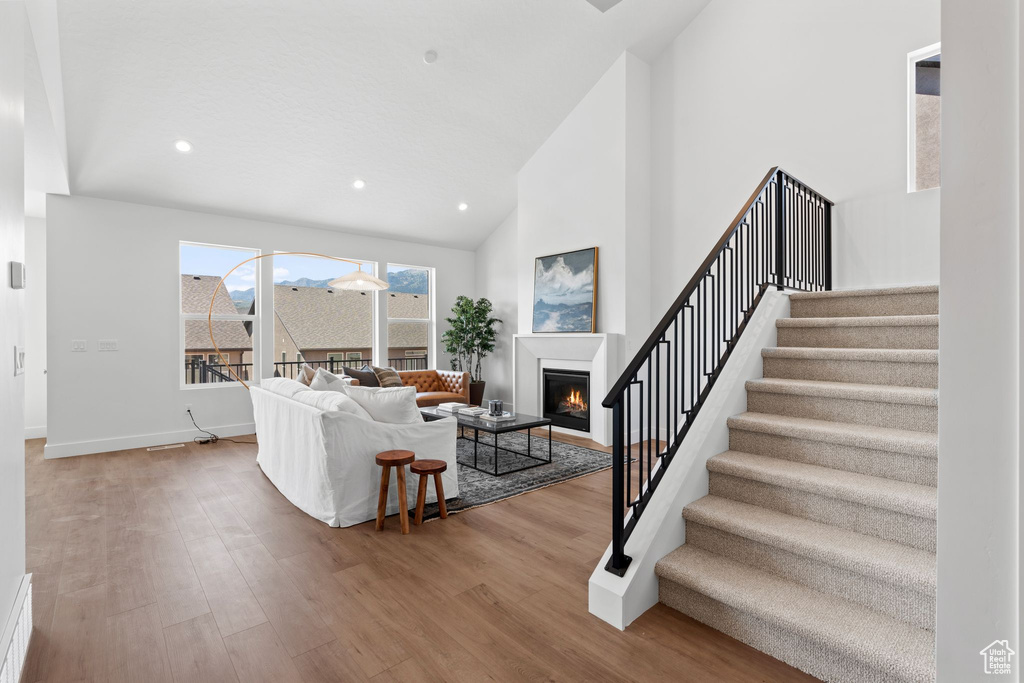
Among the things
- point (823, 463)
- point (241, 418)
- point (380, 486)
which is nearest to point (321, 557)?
point (380, 486)

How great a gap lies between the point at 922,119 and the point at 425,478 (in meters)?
4.64

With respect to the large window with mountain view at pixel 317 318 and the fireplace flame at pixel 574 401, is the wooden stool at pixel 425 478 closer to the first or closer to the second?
the fireplace flame at pixel 574 401

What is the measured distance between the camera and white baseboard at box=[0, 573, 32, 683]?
1.54 metres

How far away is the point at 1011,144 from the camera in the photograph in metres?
0.94

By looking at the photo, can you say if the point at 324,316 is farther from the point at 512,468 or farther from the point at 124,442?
the point at 512,468

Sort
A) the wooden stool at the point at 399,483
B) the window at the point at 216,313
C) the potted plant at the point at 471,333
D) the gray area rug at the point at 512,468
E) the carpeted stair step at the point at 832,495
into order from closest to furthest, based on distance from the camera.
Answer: the carpeted stair step at the point at 832,495 → the wooden stool at the point at 399,483 → the gray area rug at the point at 512,468 → the window at the point at 216,313 → the potted plant at the point at 471,333

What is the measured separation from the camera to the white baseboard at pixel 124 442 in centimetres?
481

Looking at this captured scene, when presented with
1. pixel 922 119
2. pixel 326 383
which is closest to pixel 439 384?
pixel 326 383

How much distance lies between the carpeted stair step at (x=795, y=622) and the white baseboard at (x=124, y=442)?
553 cm

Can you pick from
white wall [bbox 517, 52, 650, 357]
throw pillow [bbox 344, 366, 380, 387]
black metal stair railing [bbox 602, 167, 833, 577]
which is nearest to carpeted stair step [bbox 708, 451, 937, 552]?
black metal stair railing [bbox 602, 167, 833, 577]

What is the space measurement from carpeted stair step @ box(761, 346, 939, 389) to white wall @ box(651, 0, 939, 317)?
6.46 ft

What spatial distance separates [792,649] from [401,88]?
5003mm

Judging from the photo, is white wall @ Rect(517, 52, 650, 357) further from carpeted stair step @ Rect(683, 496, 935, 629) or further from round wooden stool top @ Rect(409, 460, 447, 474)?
carpeted stair step @ Rect(683, 496, 935, 629)

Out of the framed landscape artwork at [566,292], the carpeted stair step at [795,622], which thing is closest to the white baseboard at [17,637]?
Answer: the carpeted stair step at [795,622]
